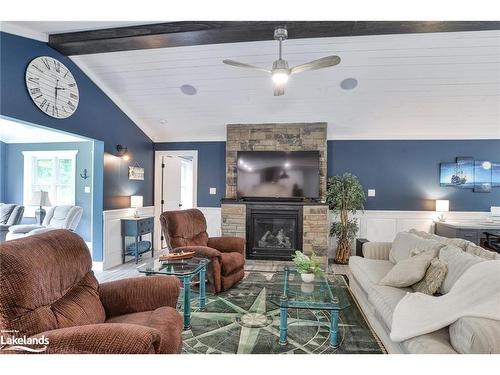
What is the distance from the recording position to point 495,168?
16.1 feet

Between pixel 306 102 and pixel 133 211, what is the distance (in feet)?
11.7

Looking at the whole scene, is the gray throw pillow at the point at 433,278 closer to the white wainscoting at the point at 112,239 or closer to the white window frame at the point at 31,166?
the white wainscoting at the point at 112,239

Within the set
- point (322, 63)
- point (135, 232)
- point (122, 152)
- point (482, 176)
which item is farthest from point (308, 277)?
point (482, 176)

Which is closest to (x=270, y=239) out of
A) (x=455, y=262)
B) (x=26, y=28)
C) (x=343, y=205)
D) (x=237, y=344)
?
(x=343, y=205)

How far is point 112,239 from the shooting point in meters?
4.45

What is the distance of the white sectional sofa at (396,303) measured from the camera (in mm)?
1310

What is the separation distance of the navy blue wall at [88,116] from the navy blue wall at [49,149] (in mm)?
1333

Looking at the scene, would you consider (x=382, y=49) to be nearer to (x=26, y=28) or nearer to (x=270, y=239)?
(x=270, y=239)

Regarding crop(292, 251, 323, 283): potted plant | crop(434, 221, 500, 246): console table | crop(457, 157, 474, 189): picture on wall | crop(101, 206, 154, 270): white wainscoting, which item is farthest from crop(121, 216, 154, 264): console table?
crop(457, 157, 474, 189): picture on wall

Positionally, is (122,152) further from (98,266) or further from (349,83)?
(349,83)

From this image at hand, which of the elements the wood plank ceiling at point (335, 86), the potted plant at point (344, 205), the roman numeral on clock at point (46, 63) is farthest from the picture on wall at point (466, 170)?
the roman numeral on clock at point (46, 63)

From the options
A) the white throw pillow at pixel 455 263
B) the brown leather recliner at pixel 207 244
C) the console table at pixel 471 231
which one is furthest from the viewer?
the console table at pixel 471 231
